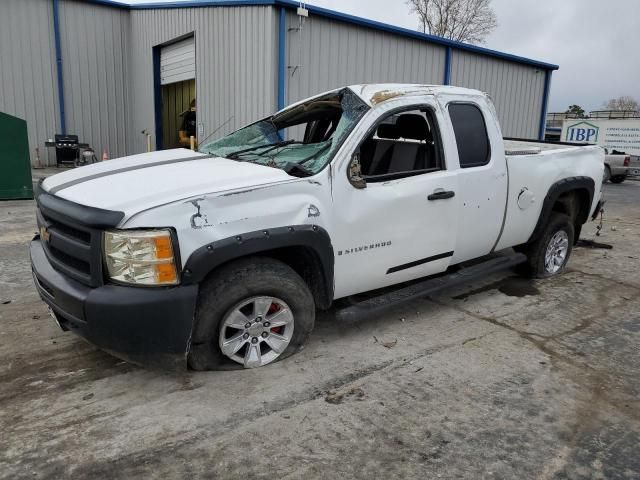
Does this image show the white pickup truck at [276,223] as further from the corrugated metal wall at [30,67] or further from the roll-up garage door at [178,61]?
the corrugated metal wall at [30,67]

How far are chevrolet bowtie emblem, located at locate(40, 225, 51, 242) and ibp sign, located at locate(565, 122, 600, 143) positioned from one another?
2427cm

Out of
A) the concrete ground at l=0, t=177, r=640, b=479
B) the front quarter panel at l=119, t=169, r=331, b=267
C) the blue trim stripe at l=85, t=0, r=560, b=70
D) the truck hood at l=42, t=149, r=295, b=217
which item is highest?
the blue trim stripe at l=85, t=0, r=560, b=70

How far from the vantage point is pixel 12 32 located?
14.4 metres

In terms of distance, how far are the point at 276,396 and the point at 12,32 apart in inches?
608

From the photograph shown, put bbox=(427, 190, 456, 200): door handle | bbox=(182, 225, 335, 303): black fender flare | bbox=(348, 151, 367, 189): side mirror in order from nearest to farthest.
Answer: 1. bbox=(182, 225, 335, 303): black fender flare
2. bbox=(348, 151, 367, 189): side mirror
3. bbox=(427, 190, 456, 200): door handle

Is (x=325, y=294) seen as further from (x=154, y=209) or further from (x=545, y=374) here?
(x=545, y=374)

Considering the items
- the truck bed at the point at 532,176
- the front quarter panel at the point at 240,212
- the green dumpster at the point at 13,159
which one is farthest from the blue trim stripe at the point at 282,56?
the front quarter panel at the point at 240,212

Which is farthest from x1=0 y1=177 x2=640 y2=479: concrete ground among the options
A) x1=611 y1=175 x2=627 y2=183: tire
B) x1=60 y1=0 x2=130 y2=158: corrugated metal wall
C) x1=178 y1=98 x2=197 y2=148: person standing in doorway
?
x1=611 y1=175 x2=627 y2=183: tire

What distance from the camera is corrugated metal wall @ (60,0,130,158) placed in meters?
15.2

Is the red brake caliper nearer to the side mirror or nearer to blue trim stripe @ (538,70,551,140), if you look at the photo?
the side mirror

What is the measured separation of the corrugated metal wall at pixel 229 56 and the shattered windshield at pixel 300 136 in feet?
20.0

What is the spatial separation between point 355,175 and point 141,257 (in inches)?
59.4

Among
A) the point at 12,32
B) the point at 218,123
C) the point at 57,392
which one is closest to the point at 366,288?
the point at 57,392

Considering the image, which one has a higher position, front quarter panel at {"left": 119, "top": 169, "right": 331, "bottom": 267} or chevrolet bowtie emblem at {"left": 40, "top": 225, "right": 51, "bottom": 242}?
front quarter panel at {"left": 119, "top": 169, "right": 331, "bottom": 267}
